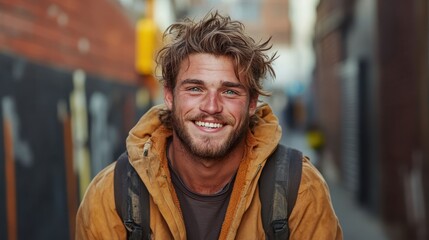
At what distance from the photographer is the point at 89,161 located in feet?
24.4

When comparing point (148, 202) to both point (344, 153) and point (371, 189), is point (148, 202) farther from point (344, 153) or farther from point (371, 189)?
point (344, 153)

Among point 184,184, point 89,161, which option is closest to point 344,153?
point 89,161

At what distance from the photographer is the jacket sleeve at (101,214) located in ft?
10.1

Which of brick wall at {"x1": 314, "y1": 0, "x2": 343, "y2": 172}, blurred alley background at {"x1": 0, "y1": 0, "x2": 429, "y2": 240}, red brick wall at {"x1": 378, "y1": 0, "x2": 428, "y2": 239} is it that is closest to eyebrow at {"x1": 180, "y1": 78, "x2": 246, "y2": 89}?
blurred alley background at {"x1": 0, "y1": 0, "x2": 429, "y2": 240}

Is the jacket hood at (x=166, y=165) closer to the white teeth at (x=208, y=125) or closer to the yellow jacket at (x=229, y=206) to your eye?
the yellow jacket at (x=229, y=206)

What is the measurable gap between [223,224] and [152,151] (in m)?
0.47

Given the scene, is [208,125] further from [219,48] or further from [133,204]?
[133,204]

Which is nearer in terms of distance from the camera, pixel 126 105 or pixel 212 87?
pixel 212 87

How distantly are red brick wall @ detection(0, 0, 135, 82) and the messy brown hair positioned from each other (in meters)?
1.69

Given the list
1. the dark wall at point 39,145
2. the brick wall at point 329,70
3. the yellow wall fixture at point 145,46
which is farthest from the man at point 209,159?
the brick wall at point 329,70

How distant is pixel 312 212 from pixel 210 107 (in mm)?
634

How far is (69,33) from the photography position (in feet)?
21.8

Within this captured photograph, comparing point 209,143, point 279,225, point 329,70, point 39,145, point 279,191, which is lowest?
point 279,225

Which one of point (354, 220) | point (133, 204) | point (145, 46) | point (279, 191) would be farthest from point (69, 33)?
point (354, 220)
